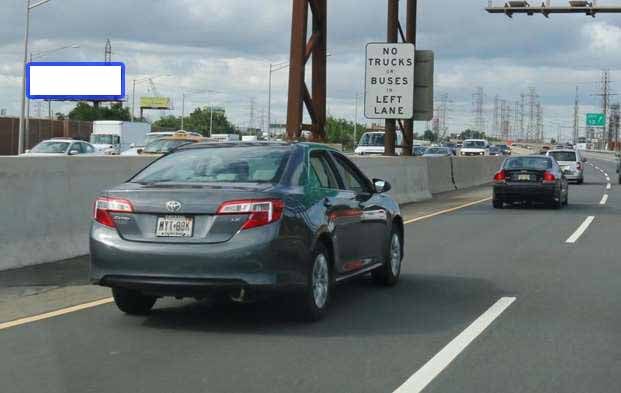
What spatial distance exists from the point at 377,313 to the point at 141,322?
2106 mm

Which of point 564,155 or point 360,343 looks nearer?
point 360,343

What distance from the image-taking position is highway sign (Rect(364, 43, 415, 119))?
28172 mm

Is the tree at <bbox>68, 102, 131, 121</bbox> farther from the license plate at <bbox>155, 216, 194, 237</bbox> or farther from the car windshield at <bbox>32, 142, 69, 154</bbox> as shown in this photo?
the license plate at <bbox>155, 216, 194, 237</bbox>

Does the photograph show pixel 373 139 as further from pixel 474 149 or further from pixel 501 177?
pixel 501 177

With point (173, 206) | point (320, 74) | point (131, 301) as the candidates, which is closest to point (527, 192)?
point (320, 74)

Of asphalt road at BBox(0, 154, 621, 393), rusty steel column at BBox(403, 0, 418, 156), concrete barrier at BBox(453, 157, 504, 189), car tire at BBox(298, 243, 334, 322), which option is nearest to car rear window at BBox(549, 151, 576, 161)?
concrete barrier at BBox(453, 157, 504, 189)

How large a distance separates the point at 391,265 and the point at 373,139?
39.0 m

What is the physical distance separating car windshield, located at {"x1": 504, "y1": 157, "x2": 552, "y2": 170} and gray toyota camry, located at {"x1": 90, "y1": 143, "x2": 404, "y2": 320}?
57.4ft

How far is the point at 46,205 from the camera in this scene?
40.9 ft

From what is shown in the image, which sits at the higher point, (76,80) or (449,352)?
(76,80)

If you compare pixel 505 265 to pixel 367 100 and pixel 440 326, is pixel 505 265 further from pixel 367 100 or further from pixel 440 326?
pixel 367 100

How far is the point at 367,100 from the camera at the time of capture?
2836cm

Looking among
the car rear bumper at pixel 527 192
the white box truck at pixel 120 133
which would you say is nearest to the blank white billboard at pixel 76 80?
the white box truck at pixel 120 133

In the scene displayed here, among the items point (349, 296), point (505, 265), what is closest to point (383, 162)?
point (505, 265)
